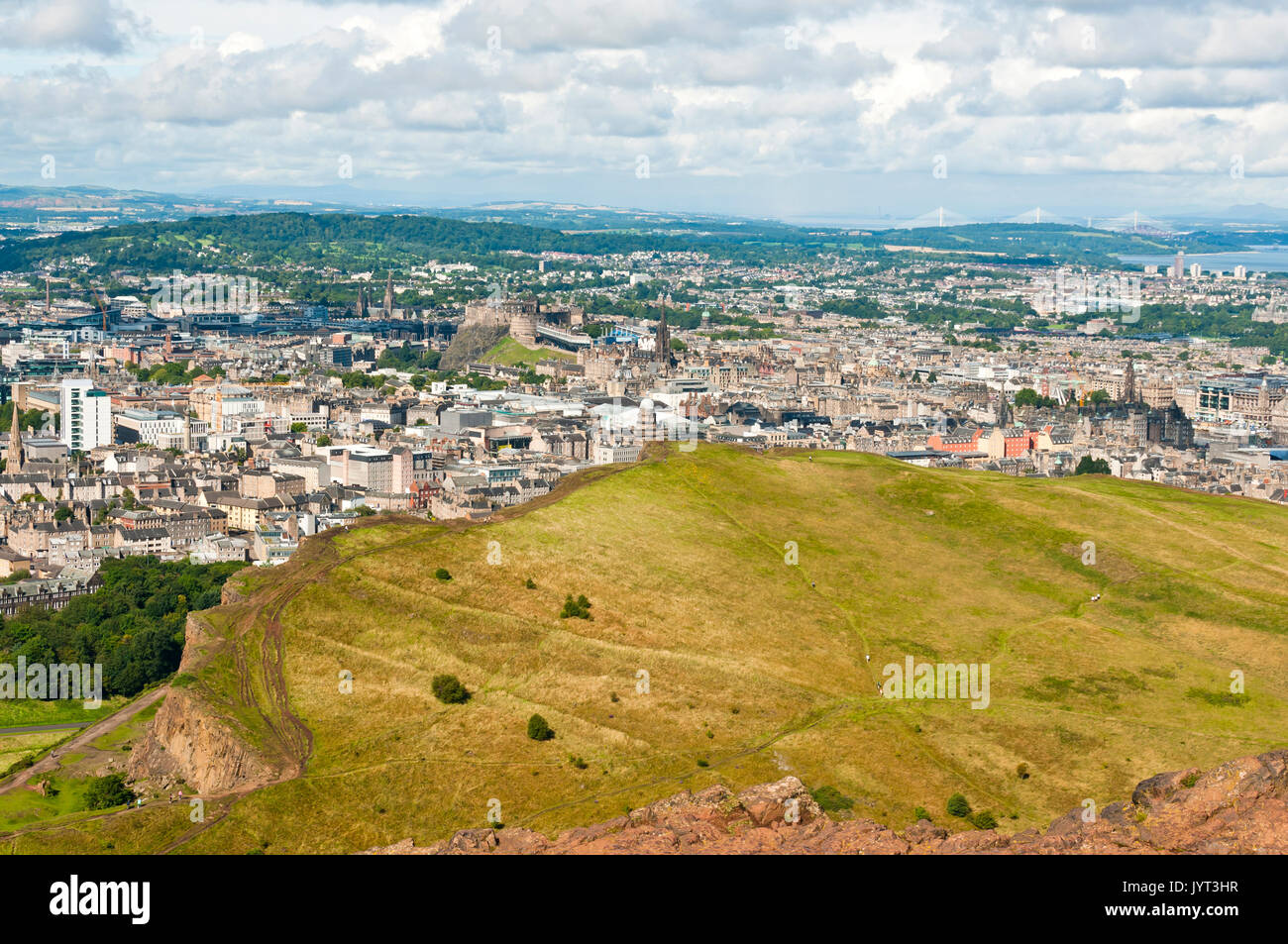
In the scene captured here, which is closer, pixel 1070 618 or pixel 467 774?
pixel 467 774

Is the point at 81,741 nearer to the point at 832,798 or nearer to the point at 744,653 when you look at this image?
the point at 744,653

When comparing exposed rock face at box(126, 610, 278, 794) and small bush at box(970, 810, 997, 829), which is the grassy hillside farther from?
small bush at box(970, 810, 997, 829)

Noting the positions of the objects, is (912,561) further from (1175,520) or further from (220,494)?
(220,494)

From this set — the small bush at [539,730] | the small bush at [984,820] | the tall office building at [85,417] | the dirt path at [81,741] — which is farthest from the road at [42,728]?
the tall office building at [85,417]

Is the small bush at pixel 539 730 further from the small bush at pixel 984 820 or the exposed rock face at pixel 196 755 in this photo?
the small bush at pixel 984 820

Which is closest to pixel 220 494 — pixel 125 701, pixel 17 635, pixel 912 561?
pixel 17 635
